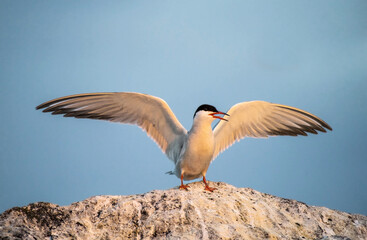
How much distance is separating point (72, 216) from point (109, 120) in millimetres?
2763

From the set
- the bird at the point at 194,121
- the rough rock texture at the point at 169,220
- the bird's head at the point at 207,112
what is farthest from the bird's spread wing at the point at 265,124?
the rough rock texture at the point at 169,220

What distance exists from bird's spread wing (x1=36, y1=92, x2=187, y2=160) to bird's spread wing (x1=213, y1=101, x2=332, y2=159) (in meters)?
0.89

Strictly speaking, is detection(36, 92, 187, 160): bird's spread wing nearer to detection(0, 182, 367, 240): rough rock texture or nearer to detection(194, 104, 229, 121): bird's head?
detection(194, 104, 229, 121): bird's head

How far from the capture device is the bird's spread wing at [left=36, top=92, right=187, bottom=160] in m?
6.81

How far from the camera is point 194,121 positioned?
6.38 m

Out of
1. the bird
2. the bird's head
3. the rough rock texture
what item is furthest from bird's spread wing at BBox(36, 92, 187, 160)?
the rough rock texture

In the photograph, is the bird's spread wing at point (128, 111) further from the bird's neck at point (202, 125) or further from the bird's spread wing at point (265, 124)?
the bird's spread wing at point (265, 124)

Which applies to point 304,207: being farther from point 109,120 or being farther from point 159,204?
point 109,120

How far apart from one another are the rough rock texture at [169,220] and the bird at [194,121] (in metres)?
1.19

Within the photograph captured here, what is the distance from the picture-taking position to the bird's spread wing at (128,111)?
6.81m

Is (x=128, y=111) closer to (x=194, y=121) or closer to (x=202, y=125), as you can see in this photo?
(x=194, y=121)

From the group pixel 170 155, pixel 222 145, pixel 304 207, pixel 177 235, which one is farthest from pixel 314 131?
pixel 177 235

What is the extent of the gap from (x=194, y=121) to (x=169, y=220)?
2.29 m

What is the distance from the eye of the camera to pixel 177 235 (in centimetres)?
421
